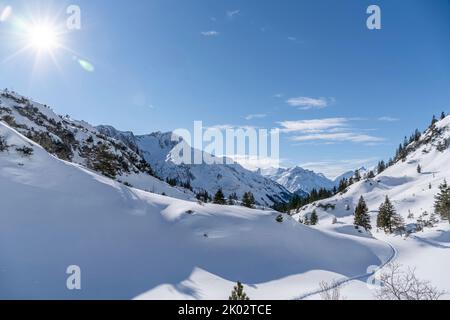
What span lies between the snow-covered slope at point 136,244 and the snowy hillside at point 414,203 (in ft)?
16.3

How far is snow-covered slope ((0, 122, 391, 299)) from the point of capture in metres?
15.9

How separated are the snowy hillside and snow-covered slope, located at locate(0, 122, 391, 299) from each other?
16.3 ft

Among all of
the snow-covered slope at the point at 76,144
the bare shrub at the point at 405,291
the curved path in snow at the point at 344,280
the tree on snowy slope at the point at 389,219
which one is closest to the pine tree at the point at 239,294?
A: the curved path in snow at the point at 344,280

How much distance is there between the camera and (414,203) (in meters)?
104

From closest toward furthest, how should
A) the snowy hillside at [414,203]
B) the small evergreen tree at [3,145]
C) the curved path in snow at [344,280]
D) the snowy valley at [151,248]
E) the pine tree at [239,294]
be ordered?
the pine tree at [239,294], the snowy valley at [151,248], the curved path in snow at [344,280], the snowy hillside at [414,203], the small evergreen tree at [3,145]

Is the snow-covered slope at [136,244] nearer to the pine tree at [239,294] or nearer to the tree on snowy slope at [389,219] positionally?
the pine tree at [239,294]

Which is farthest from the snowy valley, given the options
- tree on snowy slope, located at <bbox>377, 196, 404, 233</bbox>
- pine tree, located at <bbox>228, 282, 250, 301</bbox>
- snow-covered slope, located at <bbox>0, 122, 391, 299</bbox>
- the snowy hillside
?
tree on snowy slope, located at <bbox>377, 196, 404, 233</bbox>

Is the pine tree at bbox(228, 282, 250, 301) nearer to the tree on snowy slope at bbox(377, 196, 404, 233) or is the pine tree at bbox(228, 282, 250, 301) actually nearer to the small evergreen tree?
the small evergreen tree

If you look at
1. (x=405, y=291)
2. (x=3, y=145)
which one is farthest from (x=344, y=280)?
(x=3, y=145)

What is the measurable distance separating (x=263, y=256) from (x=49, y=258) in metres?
14.2

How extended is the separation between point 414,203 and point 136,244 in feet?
368

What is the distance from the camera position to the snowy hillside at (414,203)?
91.8ft

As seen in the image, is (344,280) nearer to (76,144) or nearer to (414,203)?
(414,203)
